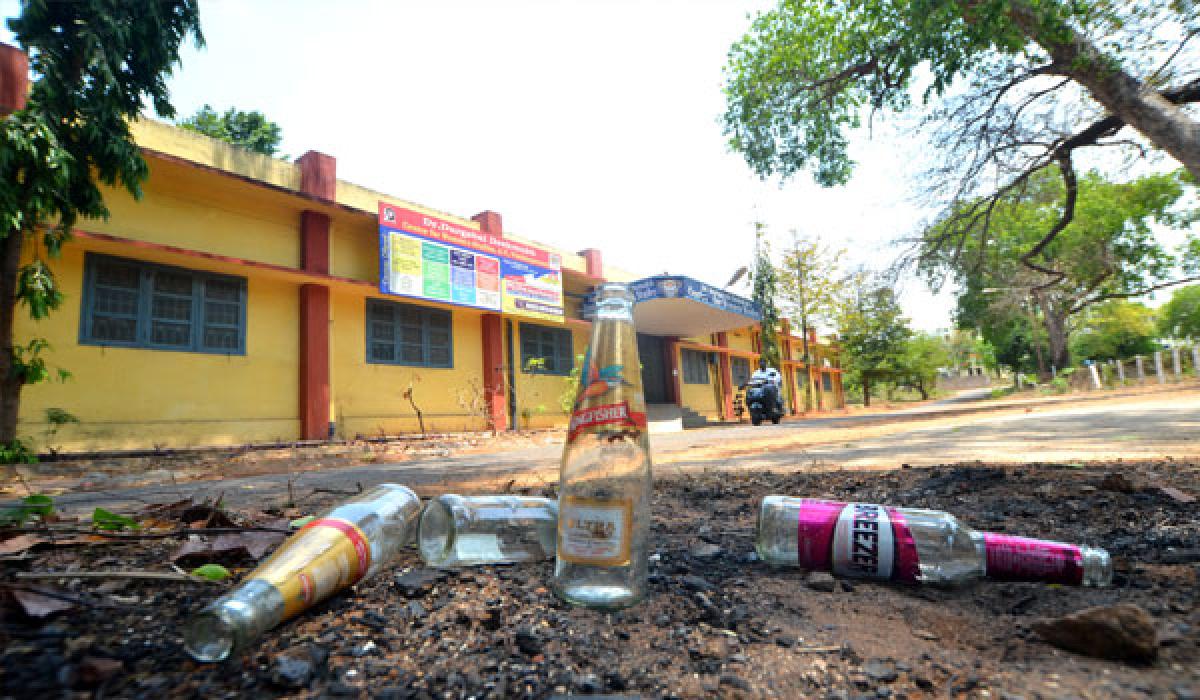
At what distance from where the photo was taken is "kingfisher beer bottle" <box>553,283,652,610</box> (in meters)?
1.09

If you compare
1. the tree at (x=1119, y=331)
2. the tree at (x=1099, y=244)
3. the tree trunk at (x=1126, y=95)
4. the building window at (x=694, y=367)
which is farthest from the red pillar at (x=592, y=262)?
the tree at (x=1119, y=331)

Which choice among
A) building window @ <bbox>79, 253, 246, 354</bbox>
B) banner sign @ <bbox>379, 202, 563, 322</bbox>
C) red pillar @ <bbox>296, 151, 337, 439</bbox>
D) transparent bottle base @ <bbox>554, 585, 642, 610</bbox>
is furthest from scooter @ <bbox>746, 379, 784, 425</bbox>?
transparent bottle base @ <bbox>554, 585, 642, 610</bbox>

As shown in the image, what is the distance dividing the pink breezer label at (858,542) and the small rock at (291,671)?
1.08 m

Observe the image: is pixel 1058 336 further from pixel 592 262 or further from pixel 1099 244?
pixel 592 262

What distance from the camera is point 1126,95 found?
629cm

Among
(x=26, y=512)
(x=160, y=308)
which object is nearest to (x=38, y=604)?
(x=26, y=512)

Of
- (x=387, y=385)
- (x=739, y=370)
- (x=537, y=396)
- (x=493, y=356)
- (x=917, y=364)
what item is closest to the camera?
(x=387, y=385)

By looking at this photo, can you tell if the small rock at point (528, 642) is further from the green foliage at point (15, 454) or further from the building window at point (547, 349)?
the building window at point (547, 349)

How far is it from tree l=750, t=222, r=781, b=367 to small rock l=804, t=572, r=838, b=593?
738 inches

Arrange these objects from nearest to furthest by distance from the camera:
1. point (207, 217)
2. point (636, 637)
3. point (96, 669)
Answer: point (96, 669), point (636, 637), point (207, 217)

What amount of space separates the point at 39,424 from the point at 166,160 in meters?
3.70

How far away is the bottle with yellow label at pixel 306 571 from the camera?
824 mm

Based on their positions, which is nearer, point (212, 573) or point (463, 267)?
point (212, 573)

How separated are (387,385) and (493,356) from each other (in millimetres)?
2504
